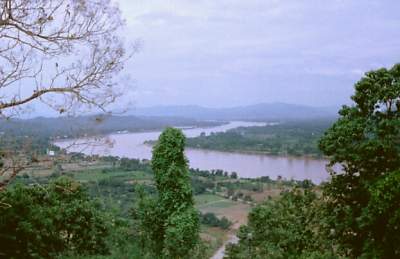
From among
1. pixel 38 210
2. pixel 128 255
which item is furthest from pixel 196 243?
pixel 38 210

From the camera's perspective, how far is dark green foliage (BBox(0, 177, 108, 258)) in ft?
27.3

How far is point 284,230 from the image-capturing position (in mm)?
9797

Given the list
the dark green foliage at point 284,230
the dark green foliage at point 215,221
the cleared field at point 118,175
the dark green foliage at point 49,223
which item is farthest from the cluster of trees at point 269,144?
the dark green foliage at point 49,223

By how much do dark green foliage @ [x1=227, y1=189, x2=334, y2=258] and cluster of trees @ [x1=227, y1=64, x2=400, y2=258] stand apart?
0.14 meters

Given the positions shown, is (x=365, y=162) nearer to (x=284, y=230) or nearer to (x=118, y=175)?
(x=284, y=230)

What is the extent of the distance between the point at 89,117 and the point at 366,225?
5.10 meters

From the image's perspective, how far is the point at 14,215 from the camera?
834cm

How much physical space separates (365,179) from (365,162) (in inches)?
11.9

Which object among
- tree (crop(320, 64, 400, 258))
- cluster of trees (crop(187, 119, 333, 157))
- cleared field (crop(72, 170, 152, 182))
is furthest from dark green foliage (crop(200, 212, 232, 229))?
cluster of trees (crop(187, 119, 333, 157))

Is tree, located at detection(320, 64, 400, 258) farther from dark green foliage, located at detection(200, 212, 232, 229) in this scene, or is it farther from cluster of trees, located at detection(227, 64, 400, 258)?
dark green foliage, located at detection(200, 212, 232, 229)

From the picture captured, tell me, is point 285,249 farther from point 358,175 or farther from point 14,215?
point 14,215

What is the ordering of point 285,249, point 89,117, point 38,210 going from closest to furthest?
point 89,117 < point 38,210 < point 285,249

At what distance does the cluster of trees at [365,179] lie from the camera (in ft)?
23.5

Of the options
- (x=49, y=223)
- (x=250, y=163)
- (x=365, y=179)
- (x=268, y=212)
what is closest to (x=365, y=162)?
(x=365, y=179)
